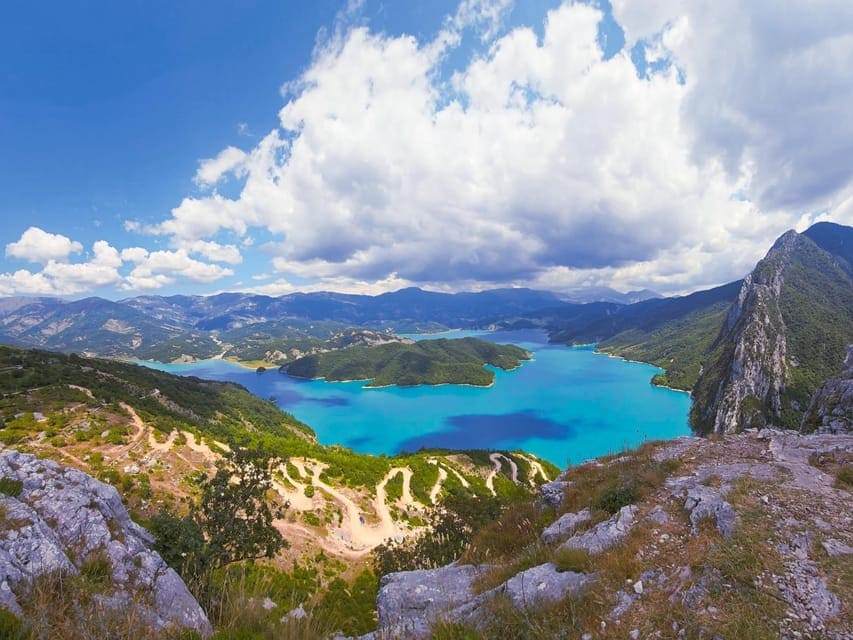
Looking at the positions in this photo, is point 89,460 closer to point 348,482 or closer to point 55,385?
point 348,482

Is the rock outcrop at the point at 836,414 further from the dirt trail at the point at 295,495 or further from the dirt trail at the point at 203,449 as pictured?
the dirt trail at the point at 203,449

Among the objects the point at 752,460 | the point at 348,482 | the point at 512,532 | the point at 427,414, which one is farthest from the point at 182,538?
the point at 427,414

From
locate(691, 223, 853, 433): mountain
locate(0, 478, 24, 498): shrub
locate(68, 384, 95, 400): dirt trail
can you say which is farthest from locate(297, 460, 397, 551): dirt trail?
locate(691, 223, 853, 433): mountain

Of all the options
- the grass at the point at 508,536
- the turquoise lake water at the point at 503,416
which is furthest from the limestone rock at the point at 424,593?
the turquoise lake water at the point at 503,416

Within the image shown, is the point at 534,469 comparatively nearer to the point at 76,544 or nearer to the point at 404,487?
the point at 404,487

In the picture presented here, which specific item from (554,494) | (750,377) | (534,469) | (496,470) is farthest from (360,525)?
(750,377)
